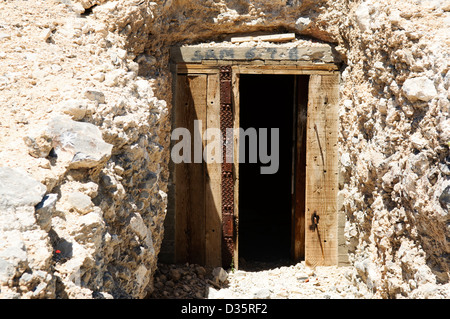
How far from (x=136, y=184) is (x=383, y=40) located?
2433mm

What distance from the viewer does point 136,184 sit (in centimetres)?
407

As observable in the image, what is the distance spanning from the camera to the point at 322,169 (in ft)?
18.1

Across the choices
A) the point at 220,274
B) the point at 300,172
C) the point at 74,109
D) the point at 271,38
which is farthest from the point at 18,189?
the point at 300,172

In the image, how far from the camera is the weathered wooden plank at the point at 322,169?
18.0 feet

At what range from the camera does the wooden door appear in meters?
5.52

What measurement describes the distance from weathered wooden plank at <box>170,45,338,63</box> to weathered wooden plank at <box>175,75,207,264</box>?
0.23 meters

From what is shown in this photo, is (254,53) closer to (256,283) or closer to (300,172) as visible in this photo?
(300,172)

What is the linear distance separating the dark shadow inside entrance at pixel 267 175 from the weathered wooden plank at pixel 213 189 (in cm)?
161

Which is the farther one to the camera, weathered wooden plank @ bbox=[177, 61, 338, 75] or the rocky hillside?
weathered wooden plank @ bbox=[177, 61, 338, 75]

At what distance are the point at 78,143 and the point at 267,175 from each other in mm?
5390

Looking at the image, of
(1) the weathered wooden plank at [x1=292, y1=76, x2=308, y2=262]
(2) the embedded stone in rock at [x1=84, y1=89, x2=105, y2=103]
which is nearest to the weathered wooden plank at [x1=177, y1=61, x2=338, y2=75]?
(1) the weathered wooden plank at [x1=292, y1=76, x2=308, y2=262]

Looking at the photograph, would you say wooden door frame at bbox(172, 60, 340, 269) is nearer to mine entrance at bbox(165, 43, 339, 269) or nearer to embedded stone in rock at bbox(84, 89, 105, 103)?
mine entrance at bbox(165, 43, 339, 269)

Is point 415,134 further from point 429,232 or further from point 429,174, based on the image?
point 429,232

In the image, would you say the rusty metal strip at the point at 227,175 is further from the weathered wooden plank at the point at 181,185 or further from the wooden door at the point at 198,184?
the weathered wooden plank at the point at 181,185
